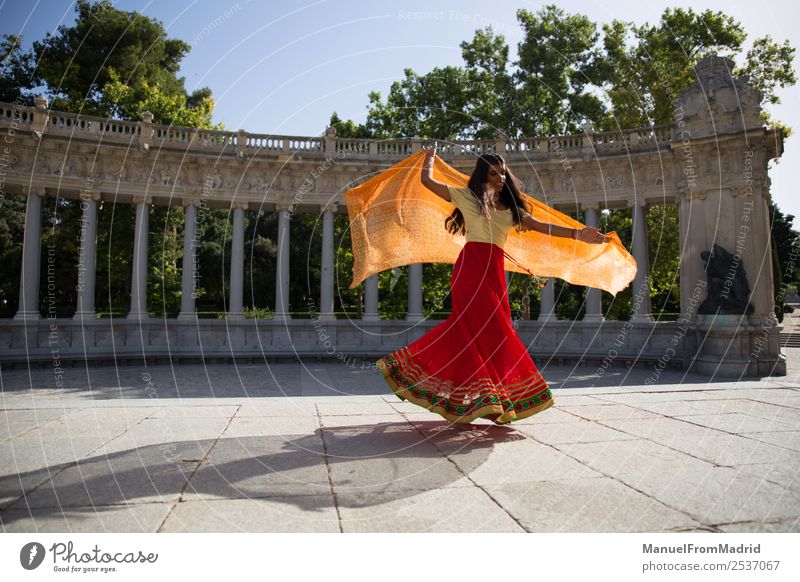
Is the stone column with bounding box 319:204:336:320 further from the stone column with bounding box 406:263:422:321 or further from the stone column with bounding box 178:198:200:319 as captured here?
the stone column with bounding box 178:198:200:319

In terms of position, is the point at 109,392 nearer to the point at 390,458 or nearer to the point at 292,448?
the point at 292,448

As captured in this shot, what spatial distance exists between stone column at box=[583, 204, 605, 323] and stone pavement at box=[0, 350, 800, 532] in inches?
752

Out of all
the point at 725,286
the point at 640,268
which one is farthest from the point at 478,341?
the point at 640,268

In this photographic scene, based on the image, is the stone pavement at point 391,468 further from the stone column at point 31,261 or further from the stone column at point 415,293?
the stone column at point 415,293

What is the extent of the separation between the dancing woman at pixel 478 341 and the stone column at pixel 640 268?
78.2 ft

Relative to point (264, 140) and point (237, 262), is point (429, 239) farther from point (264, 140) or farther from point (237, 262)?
point (264, 140)

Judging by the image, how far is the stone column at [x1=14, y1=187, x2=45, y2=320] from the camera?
89.4 ft

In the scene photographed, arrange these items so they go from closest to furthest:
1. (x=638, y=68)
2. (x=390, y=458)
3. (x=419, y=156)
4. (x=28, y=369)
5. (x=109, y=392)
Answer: (x=390, y=458)
(x=419, y=156)
(x=109, y=392)
(x=28, y=369)
(x=638, y=68)

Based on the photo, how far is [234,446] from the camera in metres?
7.33

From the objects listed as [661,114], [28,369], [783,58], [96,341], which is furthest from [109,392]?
[783,58]

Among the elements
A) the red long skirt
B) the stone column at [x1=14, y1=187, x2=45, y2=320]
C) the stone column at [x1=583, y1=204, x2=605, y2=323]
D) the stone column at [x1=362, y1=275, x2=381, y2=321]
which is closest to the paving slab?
the red long skirt

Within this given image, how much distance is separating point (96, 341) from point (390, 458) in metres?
27.4

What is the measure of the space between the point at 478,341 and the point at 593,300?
24.9 metres

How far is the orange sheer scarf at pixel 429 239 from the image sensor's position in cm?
960
